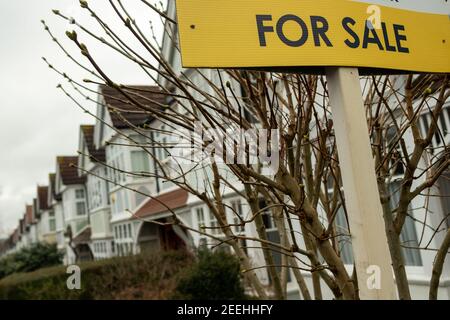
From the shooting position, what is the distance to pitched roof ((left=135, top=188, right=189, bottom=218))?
47.3 feet

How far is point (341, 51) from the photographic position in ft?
4.95

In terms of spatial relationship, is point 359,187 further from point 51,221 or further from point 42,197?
point 42,197

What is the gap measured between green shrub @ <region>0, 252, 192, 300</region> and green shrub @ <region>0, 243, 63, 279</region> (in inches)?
527

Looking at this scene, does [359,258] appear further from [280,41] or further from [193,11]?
[193,11]

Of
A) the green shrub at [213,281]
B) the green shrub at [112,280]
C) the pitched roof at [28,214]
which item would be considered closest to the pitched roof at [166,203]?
the green shrub at [112,280]

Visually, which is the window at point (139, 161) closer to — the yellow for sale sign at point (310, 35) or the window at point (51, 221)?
the yellow for sale sign at point (310, 35)

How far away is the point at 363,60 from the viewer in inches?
60.5

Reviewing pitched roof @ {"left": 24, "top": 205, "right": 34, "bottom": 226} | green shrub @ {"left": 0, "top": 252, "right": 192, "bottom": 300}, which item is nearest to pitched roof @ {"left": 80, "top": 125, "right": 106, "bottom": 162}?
green shrub @ {"left": 0, "top": 252, "right": 192, "bottom": 300}

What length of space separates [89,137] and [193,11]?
25.7m

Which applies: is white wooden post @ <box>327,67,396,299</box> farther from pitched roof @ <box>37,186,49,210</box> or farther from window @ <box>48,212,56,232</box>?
pitched roof @ <box>37,186,49,210</box>

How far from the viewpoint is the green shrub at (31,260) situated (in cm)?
2611

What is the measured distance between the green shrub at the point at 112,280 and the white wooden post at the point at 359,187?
1038 centimetres

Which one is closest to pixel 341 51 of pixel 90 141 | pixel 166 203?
pixel 166 203
